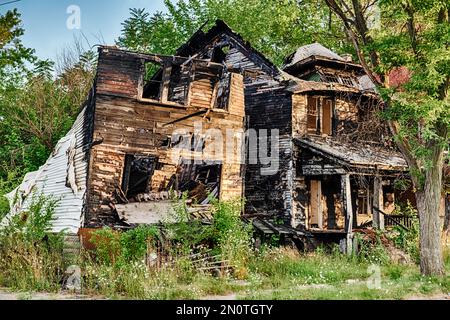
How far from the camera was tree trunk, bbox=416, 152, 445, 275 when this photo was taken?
41.1ft

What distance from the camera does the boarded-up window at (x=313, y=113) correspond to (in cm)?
2175

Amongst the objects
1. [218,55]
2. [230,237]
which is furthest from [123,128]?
[218,55]

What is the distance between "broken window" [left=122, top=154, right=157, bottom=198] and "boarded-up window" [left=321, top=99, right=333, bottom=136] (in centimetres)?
839

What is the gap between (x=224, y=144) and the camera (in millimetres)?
19047

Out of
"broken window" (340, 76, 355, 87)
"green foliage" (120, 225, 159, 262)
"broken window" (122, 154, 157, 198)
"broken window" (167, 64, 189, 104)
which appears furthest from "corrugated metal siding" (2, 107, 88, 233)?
"broken window" (340, 76, 355, 87)

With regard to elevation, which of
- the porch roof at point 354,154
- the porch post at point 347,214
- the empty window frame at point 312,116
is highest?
the empty window frame at point 312,116

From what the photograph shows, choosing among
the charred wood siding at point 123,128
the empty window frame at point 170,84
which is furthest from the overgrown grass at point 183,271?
the empty window frame at point 170,84

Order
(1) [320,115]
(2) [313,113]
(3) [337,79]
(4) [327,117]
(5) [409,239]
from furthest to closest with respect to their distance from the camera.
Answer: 1. (3) [337,79]
2. (4) [327,117]
3. (2) [313,113]
4. (1) [320,115]
5. (5) [409,239]

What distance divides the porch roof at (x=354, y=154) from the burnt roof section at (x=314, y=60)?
4.12 metres

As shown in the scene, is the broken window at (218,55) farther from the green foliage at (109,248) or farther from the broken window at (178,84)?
the green foliage at (109,248)

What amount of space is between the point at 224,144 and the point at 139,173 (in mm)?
3465

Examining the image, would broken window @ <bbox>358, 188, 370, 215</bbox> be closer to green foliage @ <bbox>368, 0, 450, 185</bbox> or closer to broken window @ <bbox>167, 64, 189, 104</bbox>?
broken window @ <bbox>167, 64, 189, 104</bbox>

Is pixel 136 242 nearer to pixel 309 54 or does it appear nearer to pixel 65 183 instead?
pixel 65 183
